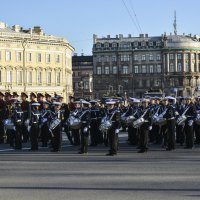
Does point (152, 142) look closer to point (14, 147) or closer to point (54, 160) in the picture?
point (14, 147)

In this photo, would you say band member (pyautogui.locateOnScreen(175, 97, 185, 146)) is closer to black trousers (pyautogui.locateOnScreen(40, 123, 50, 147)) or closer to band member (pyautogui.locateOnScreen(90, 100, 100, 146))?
band member (pyautogui.locateOnScreen(90, 100, 100, 146))

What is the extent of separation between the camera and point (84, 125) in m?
20.1

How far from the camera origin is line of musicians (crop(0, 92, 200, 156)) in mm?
19953

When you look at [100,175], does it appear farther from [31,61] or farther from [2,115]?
[31,61]

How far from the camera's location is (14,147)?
2236 centimetres

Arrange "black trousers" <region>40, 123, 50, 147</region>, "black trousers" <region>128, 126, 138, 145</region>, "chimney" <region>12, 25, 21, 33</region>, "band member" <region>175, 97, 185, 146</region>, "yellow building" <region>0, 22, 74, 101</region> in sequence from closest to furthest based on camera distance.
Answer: "band member" <region>175, 97, 185, 146</region>
"black trousers" <region>40, 123, 50, 147</region>
"black trousers" <region>128, 126, 138, 145</region>
"yellow building" <region>0, 22, 74, 101</region>
"chimney" <region>12, 25, 21, 33</region>

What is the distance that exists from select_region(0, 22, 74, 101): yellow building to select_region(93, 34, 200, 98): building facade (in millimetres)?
43871

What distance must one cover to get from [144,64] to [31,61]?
57.8 metres

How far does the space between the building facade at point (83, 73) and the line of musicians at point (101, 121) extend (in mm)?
120616

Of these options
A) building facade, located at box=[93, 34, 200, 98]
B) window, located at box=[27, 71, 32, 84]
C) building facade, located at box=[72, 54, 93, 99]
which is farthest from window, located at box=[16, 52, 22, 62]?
building facade, located at box=[93, 34, 200, 98]

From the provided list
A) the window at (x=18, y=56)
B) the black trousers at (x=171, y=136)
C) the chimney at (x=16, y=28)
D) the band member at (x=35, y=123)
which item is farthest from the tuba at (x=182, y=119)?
the chimney at (x=16, y=28)

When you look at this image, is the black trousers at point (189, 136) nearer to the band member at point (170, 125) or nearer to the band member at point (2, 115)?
the band member at point (170, 125)

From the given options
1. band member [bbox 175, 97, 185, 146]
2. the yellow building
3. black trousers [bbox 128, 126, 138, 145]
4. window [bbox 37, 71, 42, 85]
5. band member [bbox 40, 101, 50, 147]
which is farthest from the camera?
window [bbox 37, 71, 42, 85]

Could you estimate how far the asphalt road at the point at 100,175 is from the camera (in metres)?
11.5
